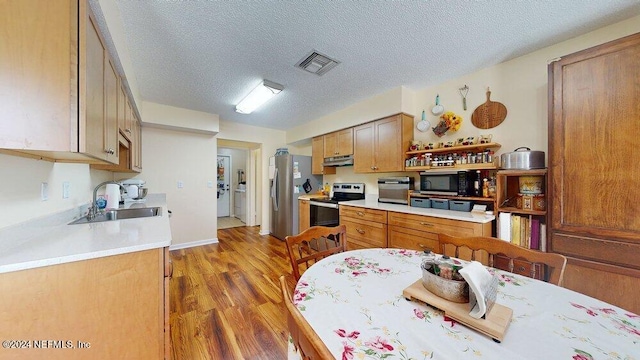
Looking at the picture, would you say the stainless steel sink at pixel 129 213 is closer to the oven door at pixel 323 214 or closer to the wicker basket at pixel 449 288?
the oven door at pixel 323 214

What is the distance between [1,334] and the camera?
786 mm

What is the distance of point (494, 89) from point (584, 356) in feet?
7.82

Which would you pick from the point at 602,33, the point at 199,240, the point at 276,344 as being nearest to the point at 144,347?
the point at 276,344

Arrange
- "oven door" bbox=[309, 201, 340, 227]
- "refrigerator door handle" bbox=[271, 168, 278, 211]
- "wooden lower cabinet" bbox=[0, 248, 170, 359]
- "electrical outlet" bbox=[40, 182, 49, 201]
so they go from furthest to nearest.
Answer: "refrigerator door handle" bbox=[271, 168, 278, 211]
"oven door" bbox=[309, 201, 340, 227]
"electrical outlet" bbox=[40, 182, 49, 201]
"wooden lower cabinet" bbox=[0, 248, 170, 359]

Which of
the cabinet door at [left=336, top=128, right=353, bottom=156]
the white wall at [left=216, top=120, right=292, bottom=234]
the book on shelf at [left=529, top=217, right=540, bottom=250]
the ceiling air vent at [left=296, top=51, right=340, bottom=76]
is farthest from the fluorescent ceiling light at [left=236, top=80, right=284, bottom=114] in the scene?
the book on shelf at [left=529, top=217, right=540, bottom=250]

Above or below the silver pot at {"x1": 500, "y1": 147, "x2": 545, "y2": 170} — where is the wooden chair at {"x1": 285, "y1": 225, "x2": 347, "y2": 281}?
below

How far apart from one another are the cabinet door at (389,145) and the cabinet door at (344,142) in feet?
1.59

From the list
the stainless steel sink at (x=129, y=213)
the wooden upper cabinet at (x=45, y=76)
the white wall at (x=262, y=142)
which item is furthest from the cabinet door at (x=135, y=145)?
the wooden upper cabinet at (x=45, y=76)

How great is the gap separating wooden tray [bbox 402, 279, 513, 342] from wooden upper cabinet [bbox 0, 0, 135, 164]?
1.49 m

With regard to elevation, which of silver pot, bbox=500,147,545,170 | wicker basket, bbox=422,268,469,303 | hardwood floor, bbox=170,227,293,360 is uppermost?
silver pot, bbox=500,147,545,170

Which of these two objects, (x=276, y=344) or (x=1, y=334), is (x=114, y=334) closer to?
(x=1, y=334)

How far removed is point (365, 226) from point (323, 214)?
0.95 metres

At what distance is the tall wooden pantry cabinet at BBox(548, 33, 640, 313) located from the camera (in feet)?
4.32

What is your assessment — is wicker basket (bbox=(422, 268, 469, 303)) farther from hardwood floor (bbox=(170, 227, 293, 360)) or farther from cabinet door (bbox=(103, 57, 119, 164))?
cabinet door (bbox=(103, 57, 119, 164))
